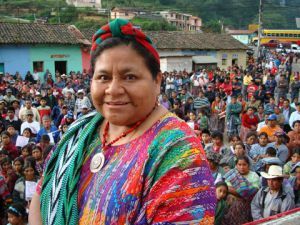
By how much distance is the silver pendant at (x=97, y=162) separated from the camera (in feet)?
4.46

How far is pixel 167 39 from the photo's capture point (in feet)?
90.3

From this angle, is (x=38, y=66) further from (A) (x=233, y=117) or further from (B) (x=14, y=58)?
(A) (x=233, y=117)

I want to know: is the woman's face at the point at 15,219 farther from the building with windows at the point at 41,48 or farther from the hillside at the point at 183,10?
the hillside at the point at 183,10

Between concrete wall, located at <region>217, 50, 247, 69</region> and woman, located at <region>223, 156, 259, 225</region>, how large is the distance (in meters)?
25.9

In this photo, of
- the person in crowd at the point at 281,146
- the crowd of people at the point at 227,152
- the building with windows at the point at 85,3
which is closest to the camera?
the crowd of people at the point at 227,152

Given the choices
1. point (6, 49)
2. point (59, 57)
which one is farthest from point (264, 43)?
point (6, 49)

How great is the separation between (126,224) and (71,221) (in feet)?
0.77

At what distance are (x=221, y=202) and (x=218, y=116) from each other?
622cm

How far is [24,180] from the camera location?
5043mm

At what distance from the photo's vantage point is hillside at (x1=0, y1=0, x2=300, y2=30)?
54906mm

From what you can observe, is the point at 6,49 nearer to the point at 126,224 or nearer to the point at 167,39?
the point at 167,39

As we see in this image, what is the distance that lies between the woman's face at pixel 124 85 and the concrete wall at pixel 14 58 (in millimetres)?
21912

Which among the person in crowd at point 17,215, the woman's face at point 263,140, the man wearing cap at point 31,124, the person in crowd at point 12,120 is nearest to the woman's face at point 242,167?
the woman's face at point 263,140

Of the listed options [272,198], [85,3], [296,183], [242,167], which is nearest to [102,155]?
[272,198]
